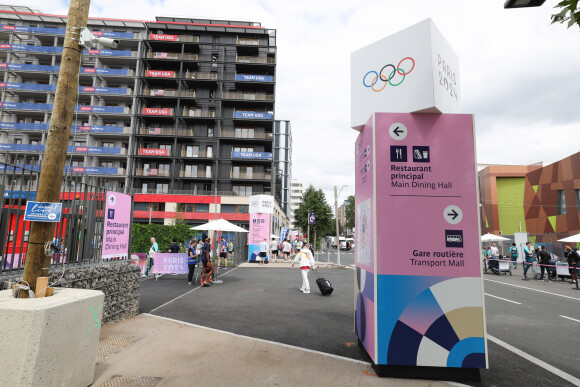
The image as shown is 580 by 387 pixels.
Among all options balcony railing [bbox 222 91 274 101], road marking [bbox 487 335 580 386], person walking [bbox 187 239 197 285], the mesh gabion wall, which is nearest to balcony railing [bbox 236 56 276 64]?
balcony railing [bbox 222 91 274 101]

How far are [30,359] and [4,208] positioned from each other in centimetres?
240

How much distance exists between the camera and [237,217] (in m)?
43.1

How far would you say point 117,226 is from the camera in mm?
7141

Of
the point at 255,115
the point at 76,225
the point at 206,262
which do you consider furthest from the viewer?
the point at 255,115

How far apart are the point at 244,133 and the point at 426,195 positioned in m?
43.6

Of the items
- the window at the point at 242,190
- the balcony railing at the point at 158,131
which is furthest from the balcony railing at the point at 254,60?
the window at the point at 242,190

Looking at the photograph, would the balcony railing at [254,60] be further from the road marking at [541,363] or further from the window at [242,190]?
the road marking at [541,363]

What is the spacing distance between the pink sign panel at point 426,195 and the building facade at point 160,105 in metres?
39.6

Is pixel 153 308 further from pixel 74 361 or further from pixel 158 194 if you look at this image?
pixel 158 194

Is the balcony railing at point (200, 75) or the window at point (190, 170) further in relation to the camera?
the balcony railing at point (200, 75)

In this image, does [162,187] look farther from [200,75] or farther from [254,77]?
[254,77]

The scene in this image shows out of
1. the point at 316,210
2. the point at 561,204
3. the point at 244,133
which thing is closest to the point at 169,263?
the point at 244,133

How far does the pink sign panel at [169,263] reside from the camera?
44.0 ft

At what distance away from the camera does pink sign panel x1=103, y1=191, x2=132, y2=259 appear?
6.78m
